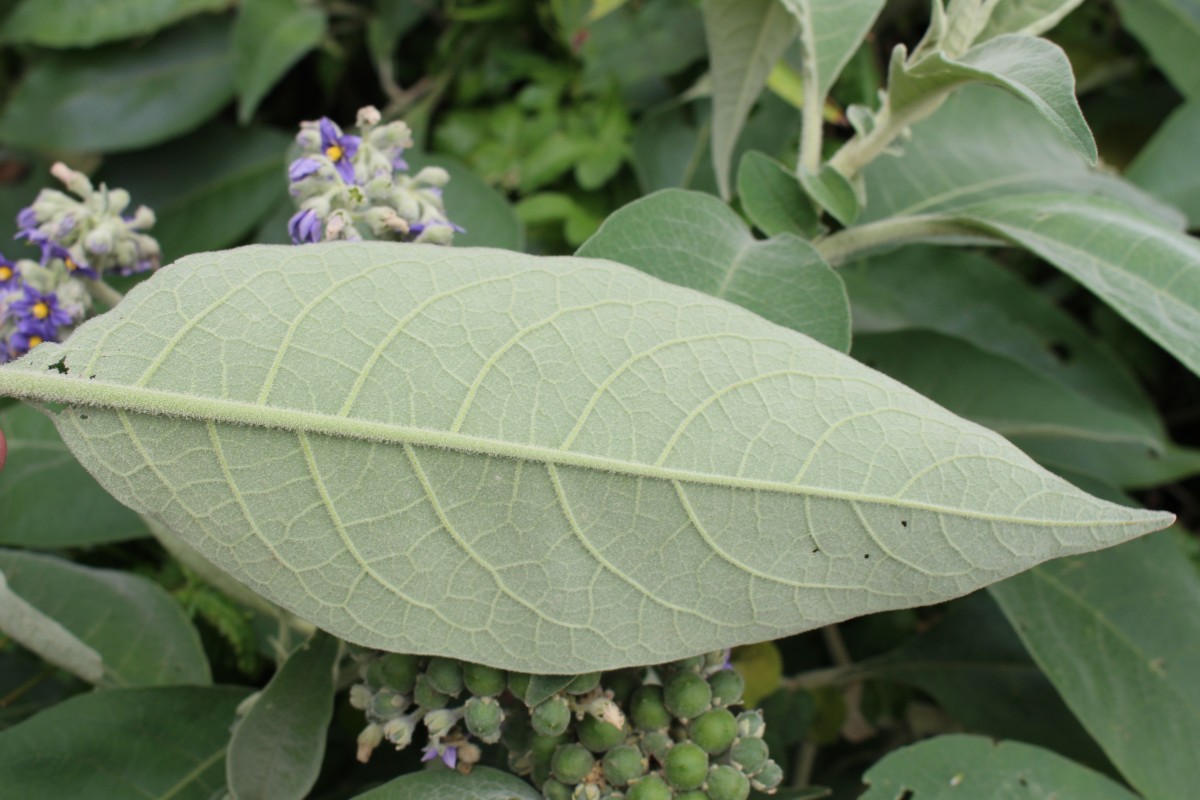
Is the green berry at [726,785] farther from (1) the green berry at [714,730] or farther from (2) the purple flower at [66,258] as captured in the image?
(2) the purple flower at [66,258]

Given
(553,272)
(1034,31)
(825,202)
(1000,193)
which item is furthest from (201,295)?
(1000,193)

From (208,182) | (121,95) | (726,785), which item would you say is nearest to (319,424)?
(726,785)

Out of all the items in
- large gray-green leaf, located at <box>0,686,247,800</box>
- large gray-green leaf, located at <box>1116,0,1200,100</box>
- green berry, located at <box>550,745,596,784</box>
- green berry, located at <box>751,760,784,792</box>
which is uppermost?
large gray-green leaf, located at <box>1116,0,1200,100</box>

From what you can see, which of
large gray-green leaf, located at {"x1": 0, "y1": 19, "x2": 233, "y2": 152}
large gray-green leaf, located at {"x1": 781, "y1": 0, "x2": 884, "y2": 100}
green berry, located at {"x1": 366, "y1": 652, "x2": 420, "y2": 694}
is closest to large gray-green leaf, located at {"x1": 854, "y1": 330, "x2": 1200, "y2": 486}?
large gray-green leaf, located at {"x1": 781, "y1": 0, "x2": 884, "y2": 100}

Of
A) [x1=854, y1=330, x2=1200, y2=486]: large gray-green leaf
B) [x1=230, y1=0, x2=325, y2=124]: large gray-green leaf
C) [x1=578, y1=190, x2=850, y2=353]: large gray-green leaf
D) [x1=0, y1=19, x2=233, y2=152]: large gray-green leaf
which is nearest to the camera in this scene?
[x1=578, y1=190, x2=850, y2=353]: large gray-green leaf

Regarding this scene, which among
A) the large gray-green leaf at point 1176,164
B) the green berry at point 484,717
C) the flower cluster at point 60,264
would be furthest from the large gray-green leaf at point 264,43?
the large gray-green leaf at point 1176,164

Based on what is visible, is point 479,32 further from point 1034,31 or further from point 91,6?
point 1034,31

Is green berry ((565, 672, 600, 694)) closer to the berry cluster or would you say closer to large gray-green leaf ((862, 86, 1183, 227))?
the berry cluster
